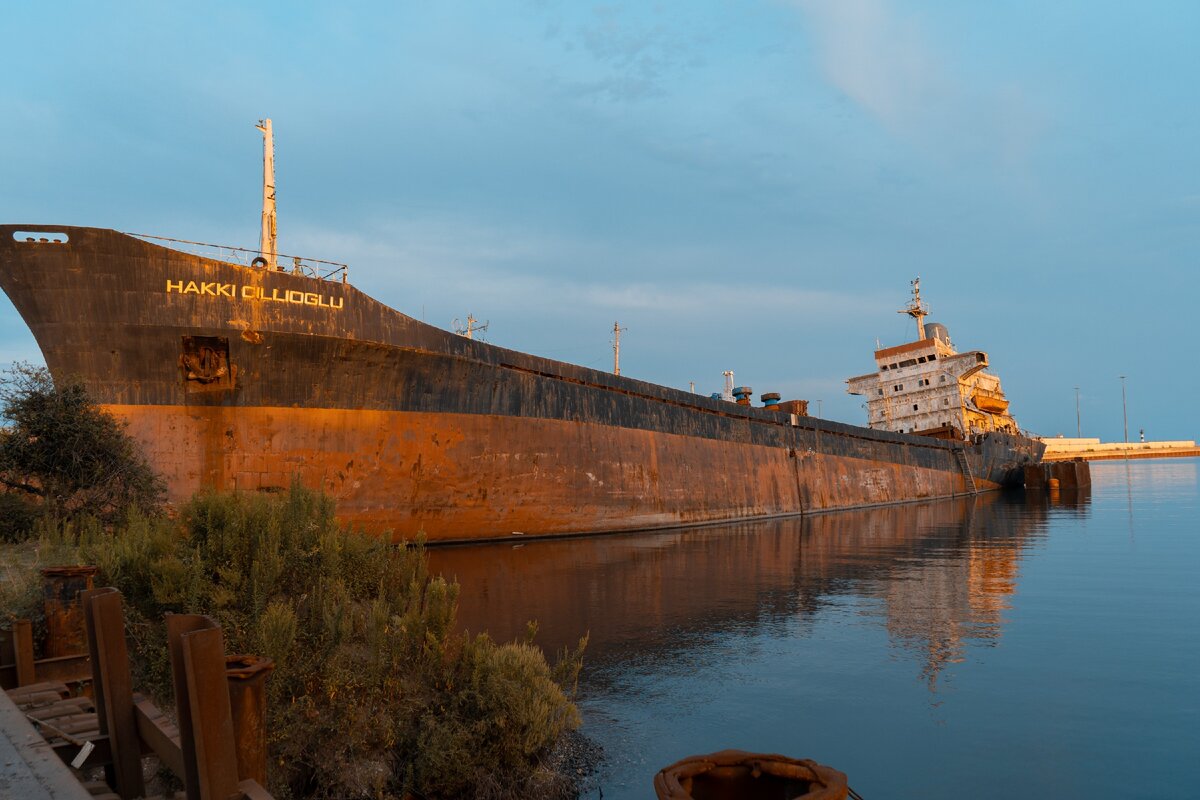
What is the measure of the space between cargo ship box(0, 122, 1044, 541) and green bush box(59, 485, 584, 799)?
809cm

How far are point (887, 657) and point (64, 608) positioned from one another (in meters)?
8.81

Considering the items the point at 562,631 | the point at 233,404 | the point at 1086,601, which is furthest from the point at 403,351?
the point at 1086,601

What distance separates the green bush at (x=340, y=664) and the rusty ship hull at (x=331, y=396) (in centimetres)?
623

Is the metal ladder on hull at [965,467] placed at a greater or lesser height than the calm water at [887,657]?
greater

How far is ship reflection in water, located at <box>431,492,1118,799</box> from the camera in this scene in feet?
20.7

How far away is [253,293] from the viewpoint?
1588 centimetres

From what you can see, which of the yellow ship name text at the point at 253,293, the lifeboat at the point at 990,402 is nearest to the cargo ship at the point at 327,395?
the yellow ship name text at the point at 253,293

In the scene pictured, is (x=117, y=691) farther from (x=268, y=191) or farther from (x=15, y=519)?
(x=268, y=191)

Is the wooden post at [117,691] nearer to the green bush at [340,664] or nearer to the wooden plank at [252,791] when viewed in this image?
the green bush at [340,664]

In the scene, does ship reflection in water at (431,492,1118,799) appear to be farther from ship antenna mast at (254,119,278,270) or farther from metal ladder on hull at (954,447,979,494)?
metal ladder on hull at (954,447,979,494)

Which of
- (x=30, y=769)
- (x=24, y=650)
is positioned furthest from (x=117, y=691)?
(x=24, y=650)

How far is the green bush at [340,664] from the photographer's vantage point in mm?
5016

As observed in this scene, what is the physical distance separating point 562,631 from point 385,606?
4041 millimetres

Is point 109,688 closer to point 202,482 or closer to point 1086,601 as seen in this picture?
point 202,482
